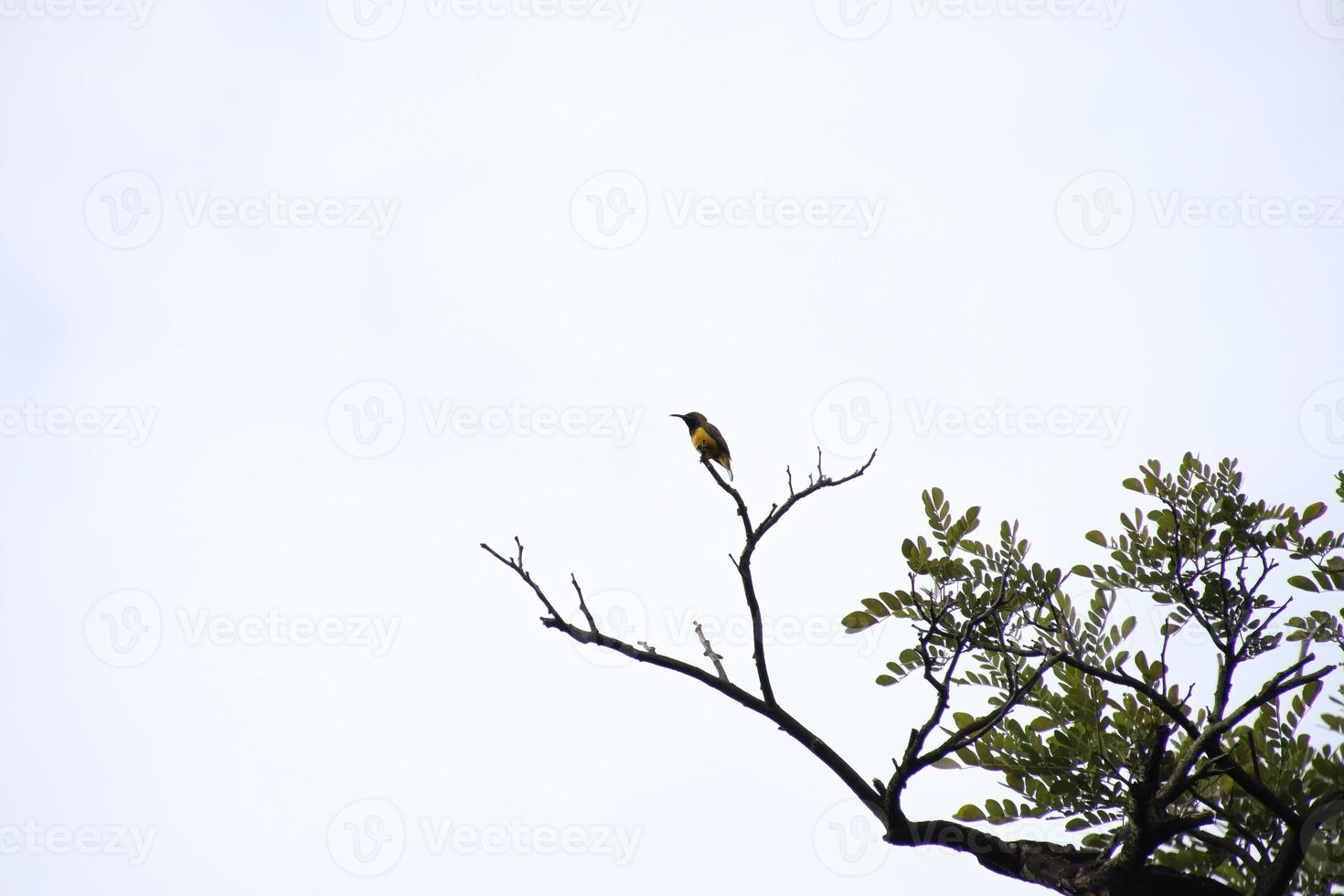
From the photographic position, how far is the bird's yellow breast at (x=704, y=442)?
25.4 feet

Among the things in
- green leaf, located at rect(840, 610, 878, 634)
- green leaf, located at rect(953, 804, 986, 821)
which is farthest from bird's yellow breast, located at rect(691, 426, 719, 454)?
green leaf, located at rect(953, 804, 986, 821)

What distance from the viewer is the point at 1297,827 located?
432cm

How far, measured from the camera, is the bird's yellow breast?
774 centimetres

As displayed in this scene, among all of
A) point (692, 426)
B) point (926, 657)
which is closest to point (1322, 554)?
point (926, 657)

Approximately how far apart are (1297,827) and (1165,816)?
466 millimetres

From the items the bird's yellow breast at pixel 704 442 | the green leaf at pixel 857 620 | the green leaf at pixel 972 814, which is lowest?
the green leaf at pixel 972 814

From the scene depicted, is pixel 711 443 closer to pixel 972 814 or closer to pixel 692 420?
pixel 692 420

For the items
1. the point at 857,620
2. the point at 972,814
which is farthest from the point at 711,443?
the point at 972,814

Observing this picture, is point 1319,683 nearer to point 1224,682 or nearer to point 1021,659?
point 1224,682

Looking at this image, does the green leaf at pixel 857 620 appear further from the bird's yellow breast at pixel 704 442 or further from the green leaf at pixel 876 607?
the bird's yellow breast at pixel 704 442

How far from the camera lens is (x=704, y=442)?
774 cm

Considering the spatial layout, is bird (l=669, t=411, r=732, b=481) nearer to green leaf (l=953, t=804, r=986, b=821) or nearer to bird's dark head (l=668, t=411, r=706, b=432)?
bird's dark head (l=668, t=411, r=706, b=432)

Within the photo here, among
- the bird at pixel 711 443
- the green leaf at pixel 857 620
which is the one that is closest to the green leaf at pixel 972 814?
the green leaf at pixel 857 620

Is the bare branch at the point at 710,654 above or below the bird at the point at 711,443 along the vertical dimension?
below
